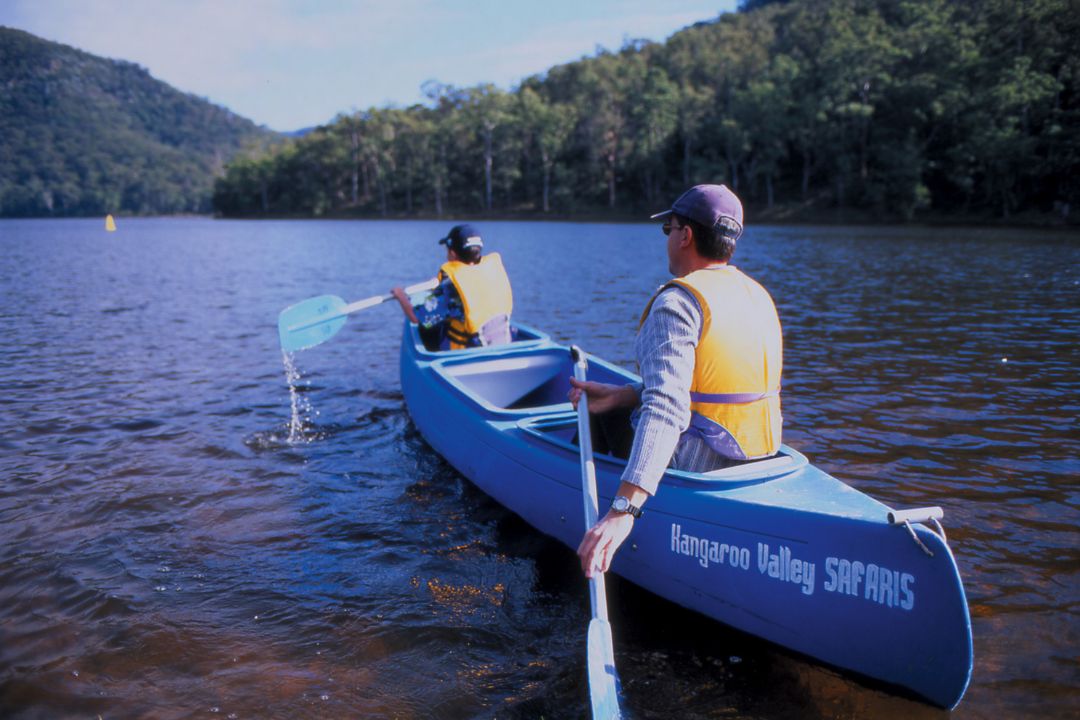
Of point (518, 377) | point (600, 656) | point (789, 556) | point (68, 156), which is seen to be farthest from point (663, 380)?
point (68, 156)

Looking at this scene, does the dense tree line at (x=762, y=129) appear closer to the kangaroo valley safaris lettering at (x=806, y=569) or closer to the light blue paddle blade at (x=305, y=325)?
the light blue paddle blade at (x=305, y=325)

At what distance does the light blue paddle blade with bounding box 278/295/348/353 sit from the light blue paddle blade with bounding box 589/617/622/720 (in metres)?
6.26

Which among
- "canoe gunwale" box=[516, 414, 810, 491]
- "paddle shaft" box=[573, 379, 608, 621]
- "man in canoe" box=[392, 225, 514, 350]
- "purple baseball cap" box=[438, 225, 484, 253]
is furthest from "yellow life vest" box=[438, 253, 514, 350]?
"canoe gunwale" box=[516, 414, 810, 491]

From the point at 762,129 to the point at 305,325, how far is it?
48825mm

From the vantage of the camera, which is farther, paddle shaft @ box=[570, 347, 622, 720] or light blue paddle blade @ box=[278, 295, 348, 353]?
light blue paddle blade @ box=[278, 295, 348, 353]

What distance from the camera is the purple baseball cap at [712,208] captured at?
3146 mm

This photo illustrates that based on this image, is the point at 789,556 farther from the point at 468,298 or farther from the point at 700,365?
the point at 468,298

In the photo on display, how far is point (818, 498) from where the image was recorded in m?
3.24

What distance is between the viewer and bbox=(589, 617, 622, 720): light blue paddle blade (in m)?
2.92

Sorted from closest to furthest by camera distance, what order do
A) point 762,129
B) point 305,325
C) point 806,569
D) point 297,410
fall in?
1. point 806,569
2. point 297,410
3. point 305,325
4. point 762,129

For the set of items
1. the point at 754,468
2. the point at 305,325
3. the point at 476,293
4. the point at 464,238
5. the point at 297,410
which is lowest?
the point at 297,410

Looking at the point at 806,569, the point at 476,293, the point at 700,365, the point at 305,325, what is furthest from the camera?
the point at 305,325

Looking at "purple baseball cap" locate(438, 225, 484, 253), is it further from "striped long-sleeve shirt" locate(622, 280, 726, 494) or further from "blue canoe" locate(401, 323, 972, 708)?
"striped long-sleeve shirt" locate(622, 280, 726, 494)

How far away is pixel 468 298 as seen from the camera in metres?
7.00
